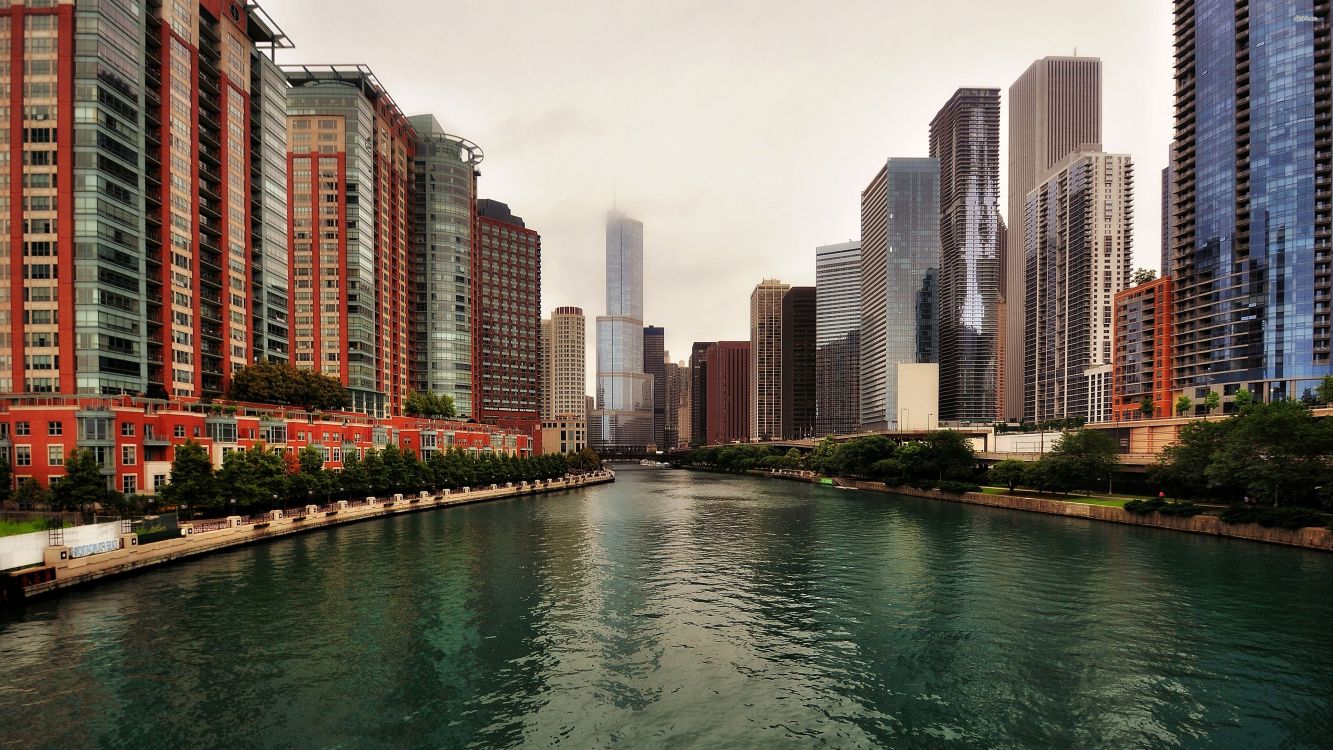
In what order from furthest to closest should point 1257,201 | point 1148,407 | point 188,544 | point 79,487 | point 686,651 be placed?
point 1148,407
point 1257,201
point 79,487
point 188,544
point 686,651

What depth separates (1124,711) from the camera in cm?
3206

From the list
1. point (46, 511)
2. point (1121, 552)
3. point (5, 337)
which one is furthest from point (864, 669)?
point (5, 337)

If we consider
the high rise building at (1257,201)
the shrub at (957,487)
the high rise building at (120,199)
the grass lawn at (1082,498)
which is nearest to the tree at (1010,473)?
the grass lawn at (1082,498)

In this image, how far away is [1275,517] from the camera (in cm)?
7488

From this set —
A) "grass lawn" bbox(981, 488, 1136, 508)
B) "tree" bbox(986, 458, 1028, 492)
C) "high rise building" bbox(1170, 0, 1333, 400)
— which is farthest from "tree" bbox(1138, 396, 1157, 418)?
"grass lawn" bbox(981, 488, 1136, 508)

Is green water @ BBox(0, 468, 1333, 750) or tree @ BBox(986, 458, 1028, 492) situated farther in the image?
tree @ BBox(986, 458, 1028, 492)

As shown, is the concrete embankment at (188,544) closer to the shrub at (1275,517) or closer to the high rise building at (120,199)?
the high rise building at (120,199)

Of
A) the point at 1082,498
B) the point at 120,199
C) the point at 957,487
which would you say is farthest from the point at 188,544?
the point at 957,487

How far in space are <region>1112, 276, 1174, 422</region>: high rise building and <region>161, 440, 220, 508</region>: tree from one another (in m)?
206

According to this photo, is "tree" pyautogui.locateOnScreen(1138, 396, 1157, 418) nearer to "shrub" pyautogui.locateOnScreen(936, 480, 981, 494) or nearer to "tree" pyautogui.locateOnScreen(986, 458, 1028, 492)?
"tree" pyautogui.locateOnScreen(986, 458, 1028, 492)

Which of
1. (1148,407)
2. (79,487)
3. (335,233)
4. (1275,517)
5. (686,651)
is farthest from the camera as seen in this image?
(1148,407)

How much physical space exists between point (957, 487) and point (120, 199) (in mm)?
160109

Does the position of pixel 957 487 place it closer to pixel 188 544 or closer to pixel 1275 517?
pixel 1275 517

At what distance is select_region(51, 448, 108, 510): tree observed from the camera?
70.2 meters
